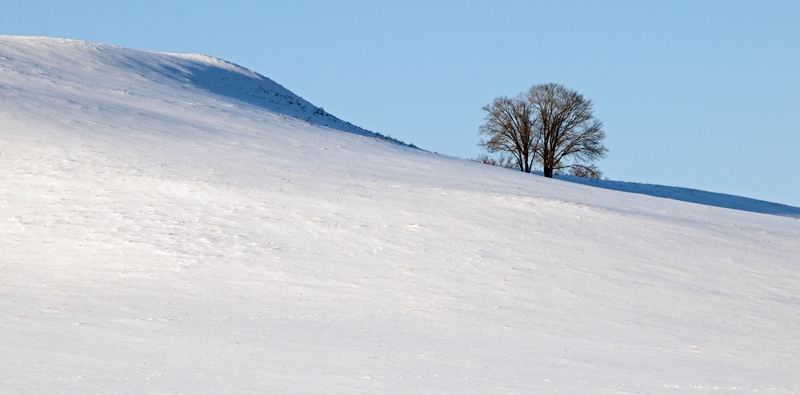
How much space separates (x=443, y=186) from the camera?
98.2 feet

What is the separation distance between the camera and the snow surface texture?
12.4m

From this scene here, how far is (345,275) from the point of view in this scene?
62.3ft

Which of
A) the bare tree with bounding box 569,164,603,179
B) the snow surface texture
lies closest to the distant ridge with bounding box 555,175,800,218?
the bare tree with bounding box 569,164,603,179

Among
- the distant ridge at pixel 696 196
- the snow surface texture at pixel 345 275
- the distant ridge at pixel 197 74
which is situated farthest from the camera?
the distant ridge at pixel 696 196

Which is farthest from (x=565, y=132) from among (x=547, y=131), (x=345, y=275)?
(x=345, y=275)

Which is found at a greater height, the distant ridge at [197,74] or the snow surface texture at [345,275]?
the distant ridge at [197,74]

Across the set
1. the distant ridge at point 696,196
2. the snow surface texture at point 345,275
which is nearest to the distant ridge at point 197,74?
the snow surface texture at point 345,275

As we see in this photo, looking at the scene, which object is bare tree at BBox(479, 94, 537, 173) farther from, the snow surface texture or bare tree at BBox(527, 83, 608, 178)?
the snow surface texture

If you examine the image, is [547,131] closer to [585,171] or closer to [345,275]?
[585,171]

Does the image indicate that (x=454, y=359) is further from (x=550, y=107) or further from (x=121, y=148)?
(x=550, y=107)

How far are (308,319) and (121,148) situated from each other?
17.4 metres

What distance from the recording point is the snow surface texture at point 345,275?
12.4m

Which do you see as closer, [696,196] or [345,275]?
[345,275]

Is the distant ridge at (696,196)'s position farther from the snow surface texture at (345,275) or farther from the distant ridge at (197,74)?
the snow surface texture at (345,275)
